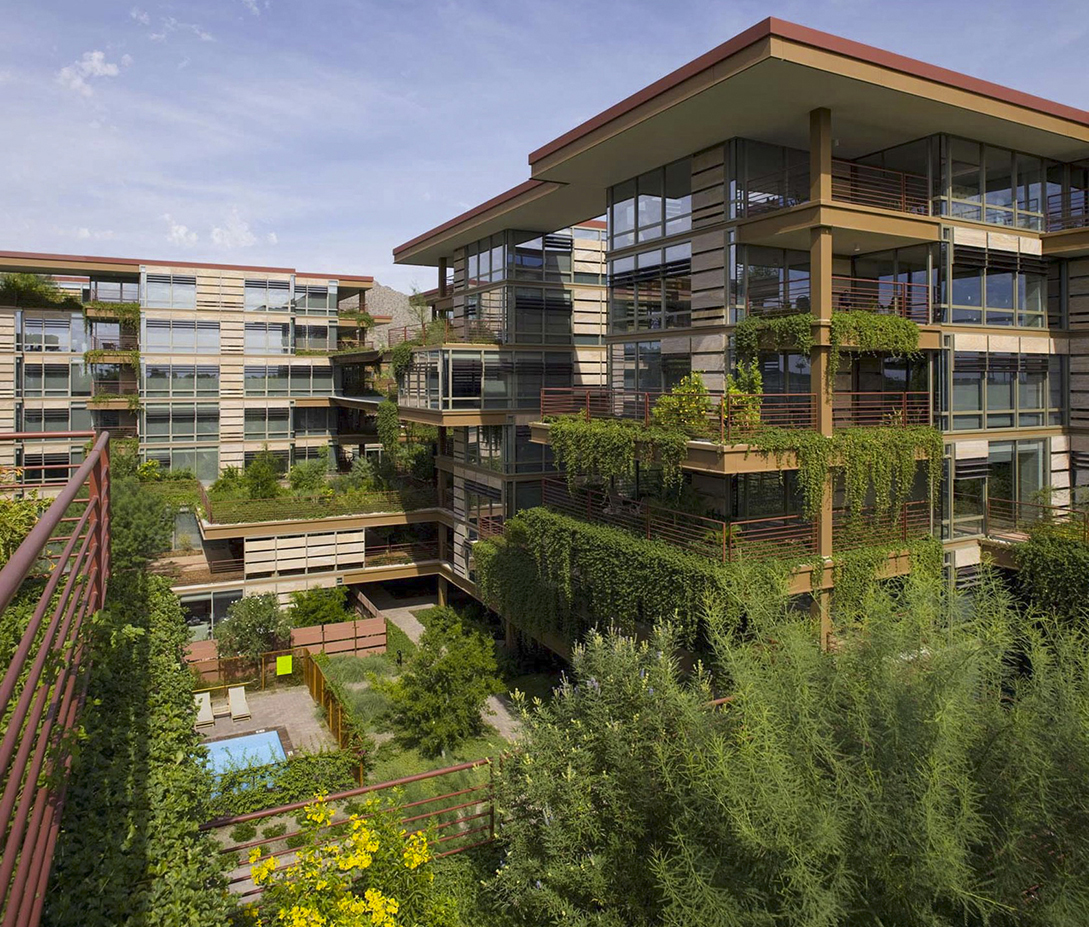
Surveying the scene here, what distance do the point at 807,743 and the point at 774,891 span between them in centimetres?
128

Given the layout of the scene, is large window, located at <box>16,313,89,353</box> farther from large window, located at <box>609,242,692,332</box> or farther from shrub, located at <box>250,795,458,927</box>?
shrub, located at <box>250,795,458,927</box>

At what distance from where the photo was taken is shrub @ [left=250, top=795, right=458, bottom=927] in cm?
564

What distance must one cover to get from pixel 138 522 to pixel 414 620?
32.8 feet

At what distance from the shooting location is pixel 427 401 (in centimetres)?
2534

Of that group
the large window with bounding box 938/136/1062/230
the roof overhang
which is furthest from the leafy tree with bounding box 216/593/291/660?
the large window with bounding box 938/136/1062/230

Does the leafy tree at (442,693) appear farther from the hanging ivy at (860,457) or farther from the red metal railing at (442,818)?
the hanging ivy at (860,457)

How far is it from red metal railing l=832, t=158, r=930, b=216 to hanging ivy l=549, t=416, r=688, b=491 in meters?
6.77

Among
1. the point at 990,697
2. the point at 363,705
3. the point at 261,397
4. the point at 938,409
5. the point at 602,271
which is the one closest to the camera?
the point at 990,697

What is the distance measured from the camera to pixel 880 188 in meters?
17.4

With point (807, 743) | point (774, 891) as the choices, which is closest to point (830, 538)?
point (807, 743)

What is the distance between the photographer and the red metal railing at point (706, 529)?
46.3ft

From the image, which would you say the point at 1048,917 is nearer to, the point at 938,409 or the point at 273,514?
the point at 938,409

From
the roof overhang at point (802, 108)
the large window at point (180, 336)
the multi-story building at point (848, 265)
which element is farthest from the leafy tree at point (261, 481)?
the roof overhang at point (802, 108)

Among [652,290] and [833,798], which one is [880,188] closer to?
[652,290]
